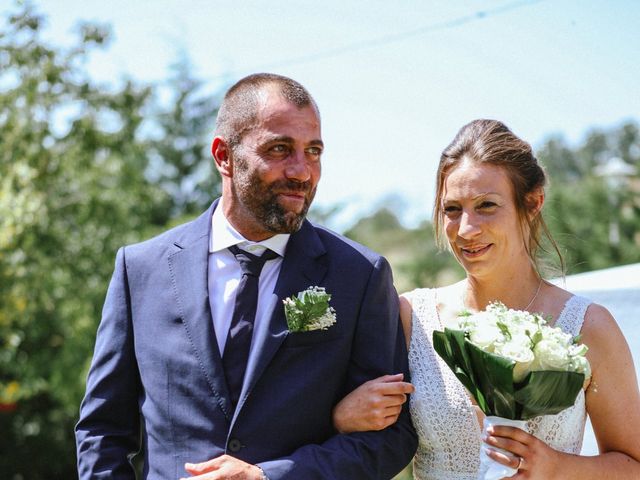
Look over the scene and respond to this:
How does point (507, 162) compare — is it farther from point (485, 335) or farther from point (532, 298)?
point (485, 335)

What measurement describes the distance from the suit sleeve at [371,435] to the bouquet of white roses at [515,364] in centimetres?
39

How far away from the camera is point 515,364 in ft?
8.86

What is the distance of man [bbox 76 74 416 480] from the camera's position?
311 cm

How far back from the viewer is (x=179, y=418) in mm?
3170

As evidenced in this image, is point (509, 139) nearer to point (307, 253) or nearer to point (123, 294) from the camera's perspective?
point (307, 253)

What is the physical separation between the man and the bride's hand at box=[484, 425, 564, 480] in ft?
1.46

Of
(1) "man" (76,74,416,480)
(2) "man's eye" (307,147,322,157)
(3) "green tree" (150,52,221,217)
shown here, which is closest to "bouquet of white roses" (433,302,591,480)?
(1) "man" (76,74,416,480)

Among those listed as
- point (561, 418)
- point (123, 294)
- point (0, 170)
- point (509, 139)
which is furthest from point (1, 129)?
point (561, 418)

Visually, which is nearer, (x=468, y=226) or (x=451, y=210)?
(x=468, y=226)

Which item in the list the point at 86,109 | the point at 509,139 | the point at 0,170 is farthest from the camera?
the point at 86,109

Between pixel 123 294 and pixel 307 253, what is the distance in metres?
0.80

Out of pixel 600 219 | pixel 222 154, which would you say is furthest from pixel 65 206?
pixel 600 219

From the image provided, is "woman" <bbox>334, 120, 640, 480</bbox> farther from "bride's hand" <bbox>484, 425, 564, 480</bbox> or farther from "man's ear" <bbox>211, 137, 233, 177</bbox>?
"man's ear" <bbox>211, 137, 233, 177</bbox>

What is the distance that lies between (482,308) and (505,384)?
100 centimetres
